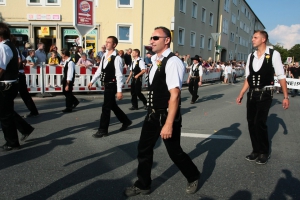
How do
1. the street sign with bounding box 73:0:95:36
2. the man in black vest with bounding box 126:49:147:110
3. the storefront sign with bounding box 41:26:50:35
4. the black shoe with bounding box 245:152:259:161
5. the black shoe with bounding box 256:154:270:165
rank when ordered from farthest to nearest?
the storefront sign with bounding box 41:26:50:35 → the street sign with bounding box 73:0:95:36 → the man in black vest with bounding box 126:49:147:110 → the black shoe with bounding box 245:152:259:161 → the black shoe with bounding box 256:154:270:165

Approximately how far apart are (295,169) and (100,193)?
2906 millimetres

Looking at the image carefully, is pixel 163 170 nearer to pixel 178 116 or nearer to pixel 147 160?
pixel 147 160

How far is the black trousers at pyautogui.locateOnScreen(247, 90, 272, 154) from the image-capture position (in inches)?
167

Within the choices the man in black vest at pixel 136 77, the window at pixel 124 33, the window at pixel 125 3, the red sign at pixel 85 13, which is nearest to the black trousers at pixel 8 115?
the man in black vest at pixel 136 77

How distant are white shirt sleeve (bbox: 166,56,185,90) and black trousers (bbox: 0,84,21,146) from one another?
2.87m

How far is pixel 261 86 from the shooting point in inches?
167

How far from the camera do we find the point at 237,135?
235 inches

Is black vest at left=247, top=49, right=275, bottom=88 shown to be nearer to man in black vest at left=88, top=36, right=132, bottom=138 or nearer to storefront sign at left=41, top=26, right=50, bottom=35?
man in black vest at left=88, top=36, right=132, bottom=138

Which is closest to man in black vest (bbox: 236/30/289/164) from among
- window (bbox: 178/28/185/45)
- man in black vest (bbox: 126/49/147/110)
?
man in black vest (bbox: 126/49/147/110)

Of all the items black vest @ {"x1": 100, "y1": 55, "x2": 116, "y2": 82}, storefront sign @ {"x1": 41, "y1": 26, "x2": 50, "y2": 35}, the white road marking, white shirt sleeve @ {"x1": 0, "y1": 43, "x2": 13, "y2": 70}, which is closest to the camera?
white shirt sleeve @ {"x1": 0, "y1": 43, "x2": 13, "y2": 70}

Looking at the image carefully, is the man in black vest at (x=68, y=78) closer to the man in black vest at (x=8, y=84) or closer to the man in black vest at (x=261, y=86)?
the man in black vest at (x=8, y=84)

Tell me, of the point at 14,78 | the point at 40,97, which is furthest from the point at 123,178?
the point at 40,97

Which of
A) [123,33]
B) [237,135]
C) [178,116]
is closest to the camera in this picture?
[178,116]

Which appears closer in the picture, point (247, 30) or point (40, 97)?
point (40, 97)
